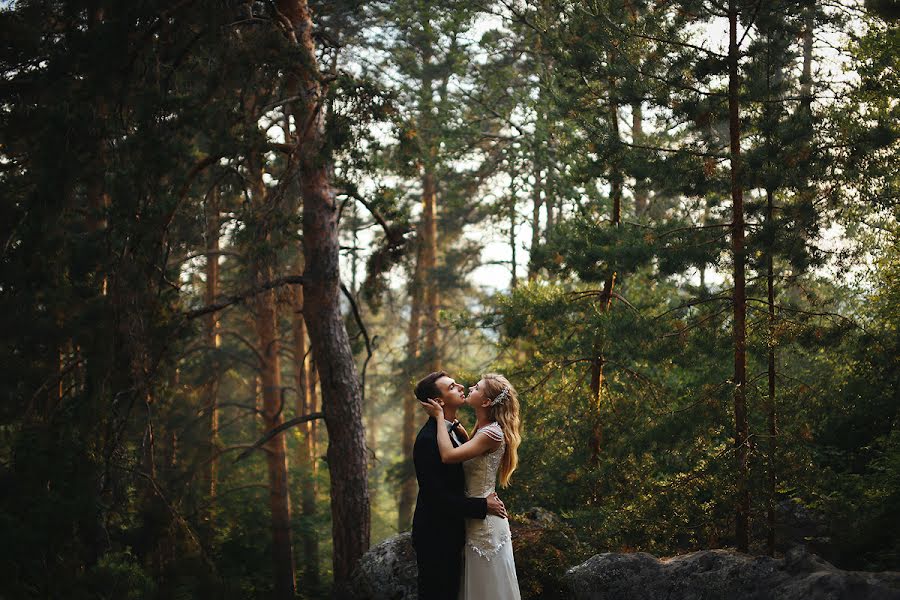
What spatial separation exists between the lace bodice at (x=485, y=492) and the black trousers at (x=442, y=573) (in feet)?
0.57

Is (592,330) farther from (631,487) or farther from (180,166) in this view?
(180,166)

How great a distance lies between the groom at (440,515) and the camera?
5.47 metres

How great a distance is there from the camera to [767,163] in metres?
7.55

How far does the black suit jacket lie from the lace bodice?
6 centimetres

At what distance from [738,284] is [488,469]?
144 inches

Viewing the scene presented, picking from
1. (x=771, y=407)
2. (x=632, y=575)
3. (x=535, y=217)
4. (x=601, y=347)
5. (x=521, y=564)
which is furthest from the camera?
(x=535, y=217)

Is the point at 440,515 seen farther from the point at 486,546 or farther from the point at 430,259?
the point at 430,259

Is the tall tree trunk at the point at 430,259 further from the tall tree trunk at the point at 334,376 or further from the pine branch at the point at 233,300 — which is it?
the pine branch at the point at 233,300

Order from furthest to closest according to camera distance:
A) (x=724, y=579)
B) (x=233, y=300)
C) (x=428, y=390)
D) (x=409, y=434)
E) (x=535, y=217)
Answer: (x=409, y=434), (x=535, y=217), (x=233, y=300), (x=724, y=579), (x=428, y=390)

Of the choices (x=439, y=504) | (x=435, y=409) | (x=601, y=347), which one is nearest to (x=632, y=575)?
(x=439, y=504)

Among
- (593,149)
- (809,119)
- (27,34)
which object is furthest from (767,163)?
(27,34)

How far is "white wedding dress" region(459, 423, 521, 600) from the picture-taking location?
17.9 feet

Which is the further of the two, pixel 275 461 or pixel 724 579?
pixel 275 461

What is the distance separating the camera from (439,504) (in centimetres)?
547
